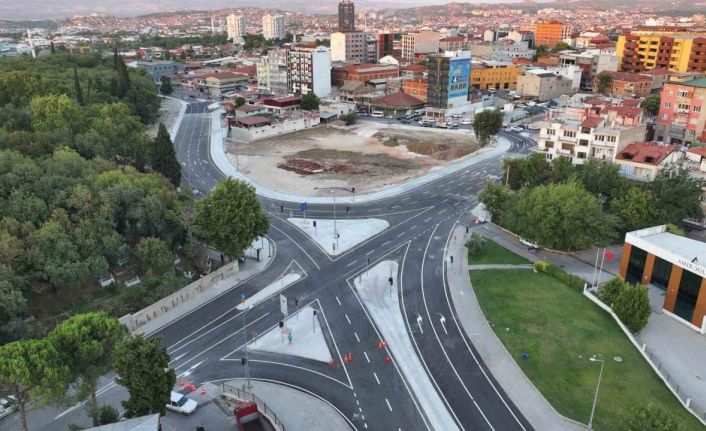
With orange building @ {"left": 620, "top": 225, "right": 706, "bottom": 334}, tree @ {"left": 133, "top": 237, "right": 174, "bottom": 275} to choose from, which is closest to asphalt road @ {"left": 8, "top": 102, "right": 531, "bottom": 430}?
tree @ {"left": 133, "top": 237, "right": 174, "bottom": 275}

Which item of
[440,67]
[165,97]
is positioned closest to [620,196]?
[440,67]

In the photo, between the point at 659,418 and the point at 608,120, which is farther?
the point at 608,120

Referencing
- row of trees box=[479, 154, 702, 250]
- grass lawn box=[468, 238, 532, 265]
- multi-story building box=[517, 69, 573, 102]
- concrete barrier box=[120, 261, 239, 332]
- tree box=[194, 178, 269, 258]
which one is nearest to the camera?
concrete barrier box=[120, 261, 239, 332]

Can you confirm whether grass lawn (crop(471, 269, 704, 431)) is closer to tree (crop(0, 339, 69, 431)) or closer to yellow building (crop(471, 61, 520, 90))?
tree (crop(0, 339, 69, 431))

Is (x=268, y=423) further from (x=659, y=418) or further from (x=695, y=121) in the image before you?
(x=695, y=121)

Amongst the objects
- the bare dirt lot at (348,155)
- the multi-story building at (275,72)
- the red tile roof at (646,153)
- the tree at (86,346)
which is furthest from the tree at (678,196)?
the multi-story building at (275,72)

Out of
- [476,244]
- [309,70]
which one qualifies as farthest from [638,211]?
[309,70]

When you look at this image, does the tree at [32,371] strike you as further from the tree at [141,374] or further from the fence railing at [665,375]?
the fence railing at [665,375]
